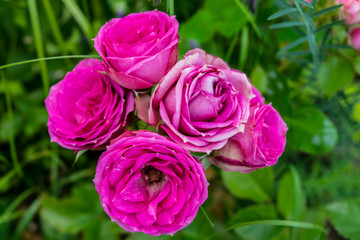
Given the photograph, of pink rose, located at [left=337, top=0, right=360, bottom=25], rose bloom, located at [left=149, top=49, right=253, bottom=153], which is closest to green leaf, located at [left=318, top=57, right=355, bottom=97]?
pink rose, located at [left=337, top=0, right=360, bottom=25]

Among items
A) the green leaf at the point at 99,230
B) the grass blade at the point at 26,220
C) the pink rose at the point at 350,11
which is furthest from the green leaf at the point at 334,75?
the grass blade at the point at 26,220

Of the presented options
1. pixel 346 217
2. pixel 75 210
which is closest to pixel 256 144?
pixel 346 217

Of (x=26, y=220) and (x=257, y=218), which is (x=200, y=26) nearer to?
(x=257, y=218)

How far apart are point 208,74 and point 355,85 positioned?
74 centimetres

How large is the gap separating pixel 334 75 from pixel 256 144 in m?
0.39

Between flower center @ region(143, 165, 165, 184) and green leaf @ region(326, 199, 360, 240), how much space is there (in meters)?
0.44

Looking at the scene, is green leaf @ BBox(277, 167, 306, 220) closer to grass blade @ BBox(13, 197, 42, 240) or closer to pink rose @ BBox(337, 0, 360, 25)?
pink rose @ BBox(337, 0, 360, 25)

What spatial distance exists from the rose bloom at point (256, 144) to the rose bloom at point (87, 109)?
0.14 meters

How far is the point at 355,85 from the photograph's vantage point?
0.93 m

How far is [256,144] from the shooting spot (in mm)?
384

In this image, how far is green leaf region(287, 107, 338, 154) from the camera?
25.7 inches

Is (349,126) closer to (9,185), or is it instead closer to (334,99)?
(334,99)

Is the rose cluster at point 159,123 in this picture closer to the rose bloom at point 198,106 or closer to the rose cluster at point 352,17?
the rose bloom at point 198,106

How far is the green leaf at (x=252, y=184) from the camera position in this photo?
27.5 inches
